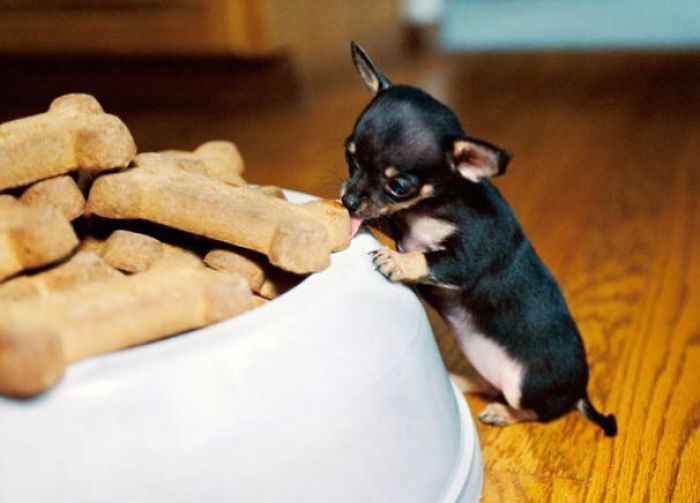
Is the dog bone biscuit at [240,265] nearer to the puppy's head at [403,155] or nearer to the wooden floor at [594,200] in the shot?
the puppy's head at [403,155]

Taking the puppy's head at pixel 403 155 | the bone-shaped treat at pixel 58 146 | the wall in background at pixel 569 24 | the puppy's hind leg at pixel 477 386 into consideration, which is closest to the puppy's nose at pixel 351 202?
the puppy's head at pixel 403 155

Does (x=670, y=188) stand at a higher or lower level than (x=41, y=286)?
lower

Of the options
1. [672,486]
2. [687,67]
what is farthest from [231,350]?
[687,67]

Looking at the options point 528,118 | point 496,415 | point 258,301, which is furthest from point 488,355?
point 528,118

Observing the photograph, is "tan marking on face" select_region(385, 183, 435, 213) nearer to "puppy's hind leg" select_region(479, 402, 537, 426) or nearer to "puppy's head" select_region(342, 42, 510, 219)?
"puppy's head" select_region(342, 42, 510, 219)

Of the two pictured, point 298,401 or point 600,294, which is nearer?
point 298,401

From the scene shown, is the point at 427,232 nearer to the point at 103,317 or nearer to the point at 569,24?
the point at 103,317

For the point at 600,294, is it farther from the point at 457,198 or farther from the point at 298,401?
the point at 298,401
